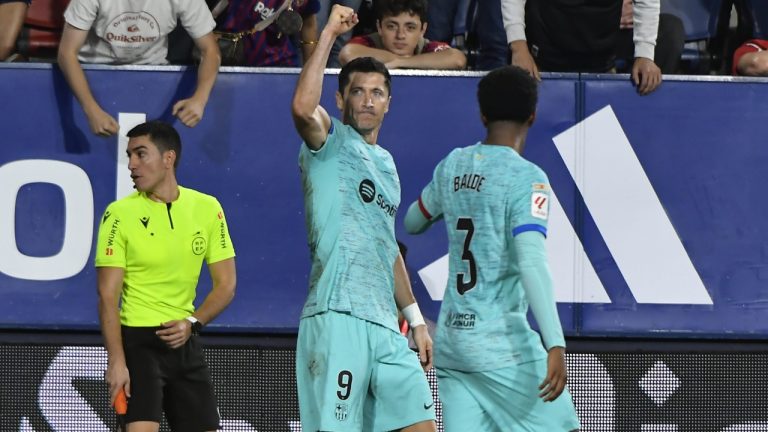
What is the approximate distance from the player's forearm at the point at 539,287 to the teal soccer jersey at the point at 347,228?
3.11 ft

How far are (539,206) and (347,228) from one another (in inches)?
38.9

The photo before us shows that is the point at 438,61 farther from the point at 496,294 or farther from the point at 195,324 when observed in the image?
the point at 496,294

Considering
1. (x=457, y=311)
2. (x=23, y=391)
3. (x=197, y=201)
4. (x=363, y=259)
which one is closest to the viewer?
(x=457, y=311)

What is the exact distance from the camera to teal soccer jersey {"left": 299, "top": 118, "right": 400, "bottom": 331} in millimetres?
5559

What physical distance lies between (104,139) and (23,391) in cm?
145

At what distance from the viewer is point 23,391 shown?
7.46m

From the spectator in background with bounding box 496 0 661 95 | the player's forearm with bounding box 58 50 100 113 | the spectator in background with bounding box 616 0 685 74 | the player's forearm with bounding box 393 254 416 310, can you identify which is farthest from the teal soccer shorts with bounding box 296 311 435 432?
the spectator in background with bounding box 616 0 685 74

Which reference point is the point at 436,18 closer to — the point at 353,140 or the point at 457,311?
the point at 353,140

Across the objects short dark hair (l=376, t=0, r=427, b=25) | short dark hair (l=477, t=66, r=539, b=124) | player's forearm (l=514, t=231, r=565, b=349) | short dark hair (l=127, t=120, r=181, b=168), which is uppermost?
short dark hair (l=376, t=0, r=427, b=25)

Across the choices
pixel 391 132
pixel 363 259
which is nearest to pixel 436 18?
pixel 391 132

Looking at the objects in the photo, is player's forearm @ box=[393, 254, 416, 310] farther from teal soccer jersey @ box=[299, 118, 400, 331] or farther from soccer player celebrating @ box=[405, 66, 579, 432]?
soccer player celebrating @ box=[405, 66, 579, 432]

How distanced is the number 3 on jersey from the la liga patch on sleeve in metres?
0.24

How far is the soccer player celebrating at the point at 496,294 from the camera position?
16.1ft

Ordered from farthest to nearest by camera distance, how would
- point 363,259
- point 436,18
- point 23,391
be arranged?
point 436,18 < point 23,391 < point 363,259
